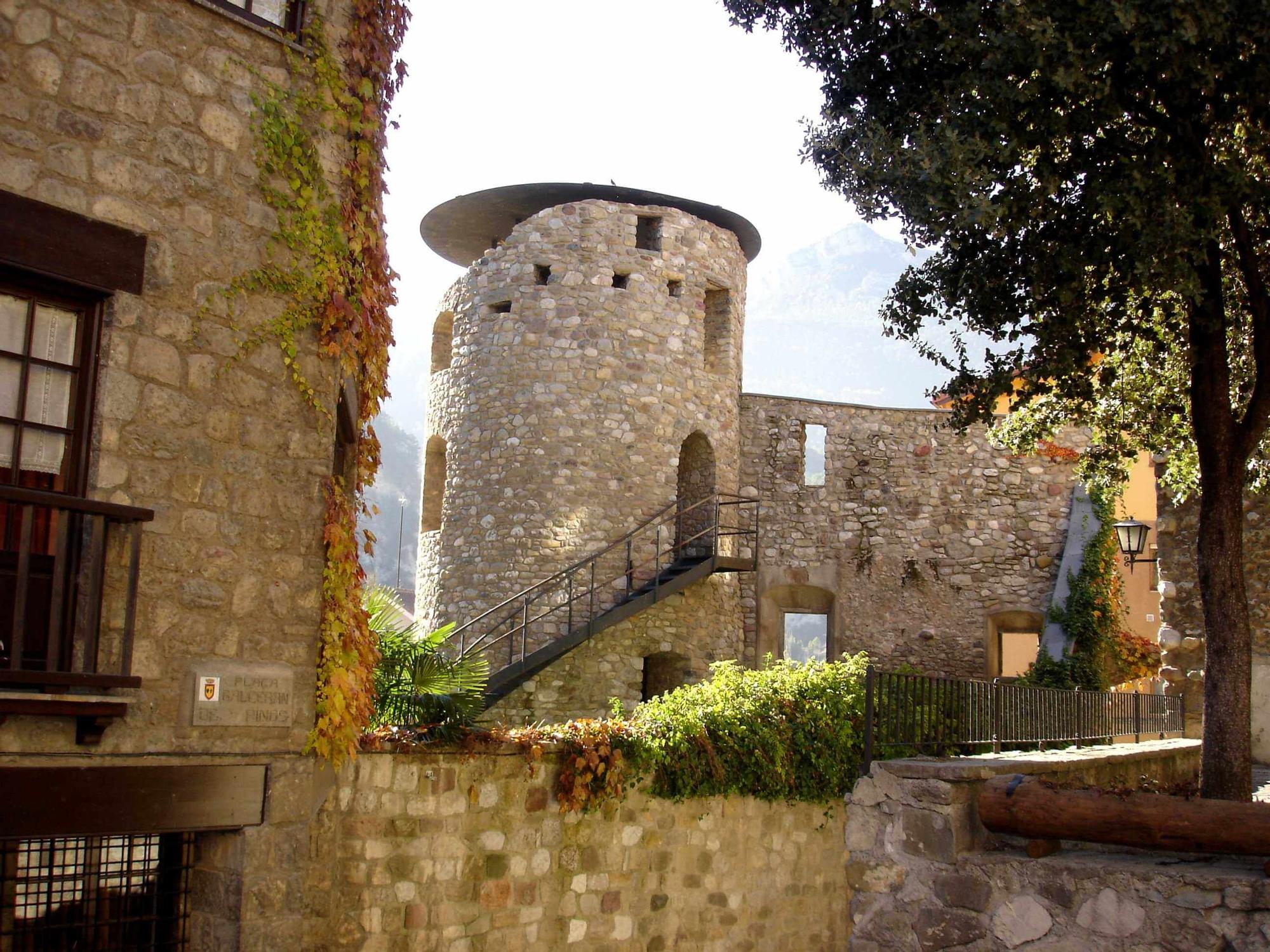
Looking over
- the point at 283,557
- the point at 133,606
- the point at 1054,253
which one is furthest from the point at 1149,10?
the point at 133,606

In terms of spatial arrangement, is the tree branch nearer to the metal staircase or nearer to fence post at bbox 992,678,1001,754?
fence post at bbox 992,678,1001,754

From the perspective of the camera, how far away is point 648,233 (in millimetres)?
17109

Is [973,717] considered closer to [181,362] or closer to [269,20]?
[181,362]

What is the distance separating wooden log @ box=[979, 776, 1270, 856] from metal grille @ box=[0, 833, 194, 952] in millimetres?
4769

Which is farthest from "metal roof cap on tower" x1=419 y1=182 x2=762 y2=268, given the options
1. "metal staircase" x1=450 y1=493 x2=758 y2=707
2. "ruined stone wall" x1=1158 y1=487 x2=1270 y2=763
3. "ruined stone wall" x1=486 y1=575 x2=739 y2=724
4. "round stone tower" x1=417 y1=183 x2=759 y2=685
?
"ruined stone wall" x1=1158 y1=487 x2=1270 y2=763

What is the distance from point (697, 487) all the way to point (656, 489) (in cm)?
151

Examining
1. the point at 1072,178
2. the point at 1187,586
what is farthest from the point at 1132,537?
the point at 1072,178

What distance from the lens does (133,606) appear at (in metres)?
5.56

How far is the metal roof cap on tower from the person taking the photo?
16.8 m

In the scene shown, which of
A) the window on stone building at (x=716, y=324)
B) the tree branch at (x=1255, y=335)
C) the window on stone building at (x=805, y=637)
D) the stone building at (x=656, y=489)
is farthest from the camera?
the window on stone building at (x=805, y=637)

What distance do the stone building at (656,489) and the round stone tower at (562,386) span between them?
0.03 meters

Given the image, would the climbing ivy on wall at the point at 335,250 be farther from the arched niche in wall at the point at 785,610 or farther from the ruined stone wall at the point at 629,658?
the arched niche in wall at the point at 785,610

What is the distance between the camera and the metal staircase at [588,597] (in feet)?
48.9

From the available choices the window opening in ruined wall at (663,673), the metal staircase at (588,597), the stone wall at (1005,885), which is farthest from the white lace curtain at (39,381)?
the window opening in ruined wall at (663,673)
